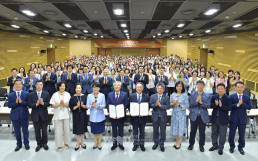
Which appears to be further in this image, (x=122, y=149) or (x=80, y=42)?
(x=80, y=42)

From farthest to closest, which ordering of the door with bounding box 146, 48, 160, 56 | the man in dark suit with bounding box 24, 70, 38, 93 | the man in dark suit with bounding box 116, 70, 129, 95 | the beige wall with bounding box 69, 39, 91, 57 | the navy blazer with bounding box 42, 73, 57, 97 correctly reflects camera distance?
the door with bounding box 146, 48, 160, 56 → the beige wall with bounding box 69, 39, 91, 57 → the navy blazer with bounding box 42, 73, 57, 97 → the man in dark suit with bounding box 116, 70, 129, 95 → the man in dark suit with bounding box 24, 70, 38, 93

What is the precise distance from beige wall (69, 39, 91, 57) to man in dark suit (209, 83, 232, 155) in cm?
2142

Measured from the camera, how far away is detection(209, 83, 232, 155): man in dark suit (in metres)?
4.22

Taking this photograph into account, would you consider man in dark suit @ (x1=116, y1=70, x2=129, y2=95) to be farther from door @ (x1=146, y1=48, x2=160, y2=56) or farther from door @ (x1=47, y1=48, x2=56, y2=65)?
door @ (x1=146, y1=48, x2=160, y2=56)

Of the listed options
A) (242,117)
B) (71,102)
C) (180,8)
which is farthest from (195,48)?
(71,102)

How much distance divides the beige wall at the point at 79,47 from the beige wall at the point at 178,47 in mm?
10341

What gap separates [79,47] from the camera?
23.8 metres

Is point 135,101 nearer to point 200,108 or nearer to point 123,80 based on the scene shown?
point 200,108

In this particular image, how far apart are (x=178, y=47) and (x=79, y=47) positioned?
12.5 m

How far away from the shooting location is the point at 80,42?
2367 centimetres

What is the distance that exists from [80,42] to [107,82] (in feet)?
60.1

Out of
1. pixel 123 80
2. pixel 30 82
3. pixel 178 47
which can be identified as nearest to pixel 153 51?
pixel 178 47


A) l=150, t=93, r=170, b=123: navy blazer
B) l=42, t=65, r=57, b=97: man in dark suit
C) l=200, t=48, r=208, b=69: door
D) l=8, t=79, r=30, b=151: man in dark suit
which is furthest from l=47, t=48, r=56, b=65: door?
l=150, t=93, r=170, b=123: navy blazer

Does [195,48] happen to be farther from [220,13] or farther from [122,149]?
[122,149]
